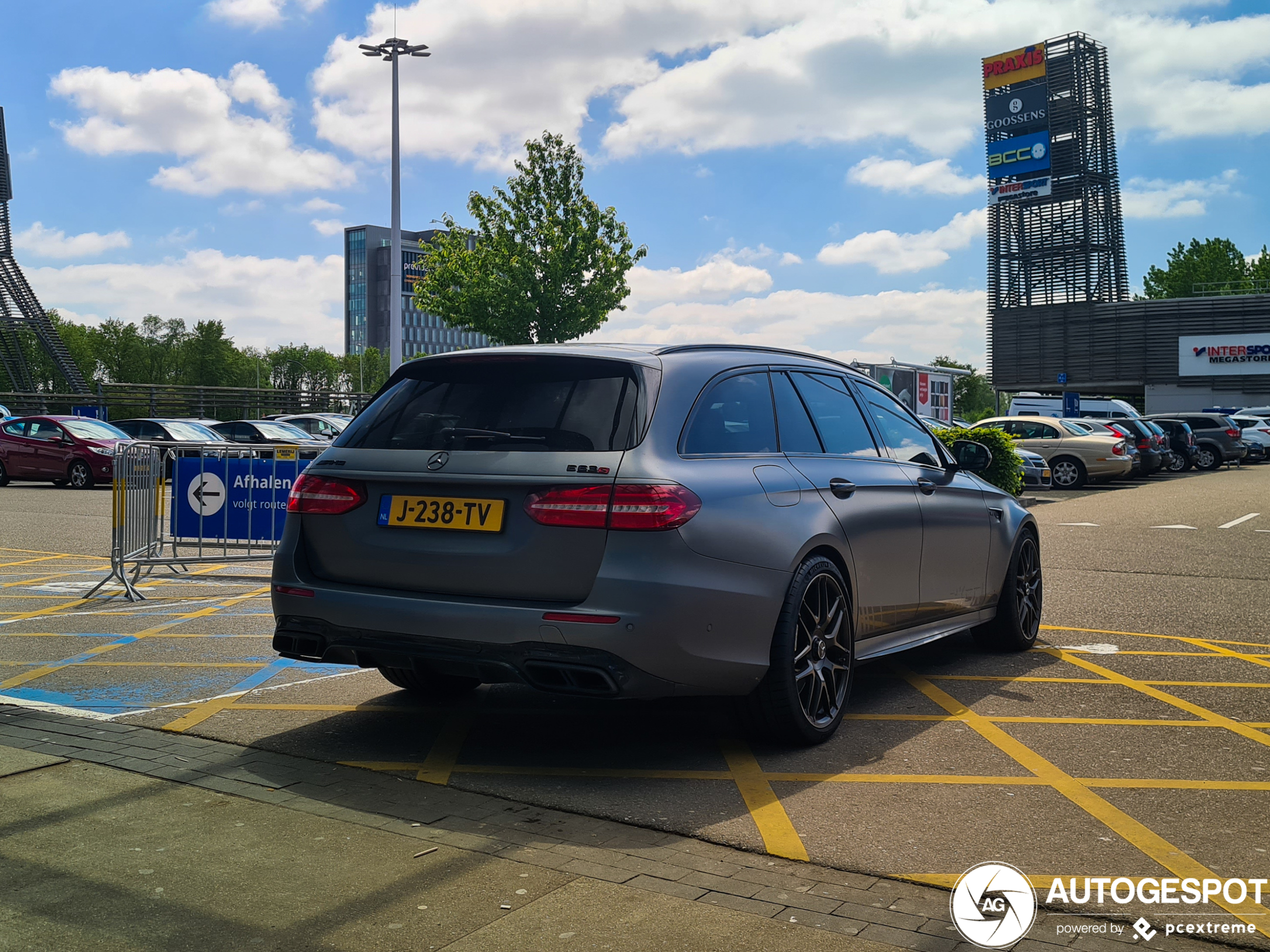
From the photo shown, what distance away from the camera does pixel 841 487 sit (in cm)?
528

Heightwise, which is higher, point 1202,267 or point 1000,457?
point 1202,267

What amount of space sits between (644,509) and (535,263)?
40.1 metres

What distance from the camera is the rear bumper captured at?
4.26 meters

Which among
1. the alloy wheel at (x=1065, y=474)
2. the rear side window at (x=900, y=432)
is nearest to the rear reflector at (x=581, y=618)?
the rear side window at (x=900, y=432)

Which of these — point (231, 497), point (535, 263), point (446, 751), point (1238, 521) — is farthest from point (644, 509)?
point (535, 263)

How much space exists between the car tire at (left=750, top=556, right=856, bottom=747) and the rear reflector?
0.79 metres

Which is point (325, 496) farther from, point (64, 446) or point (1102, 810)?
point (64, 446)

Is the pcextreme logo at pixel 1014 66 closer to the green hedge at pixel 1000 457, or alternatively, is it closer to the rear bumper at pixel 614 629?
the green hedge at pixel 1000 457

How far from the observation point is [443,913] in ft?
10.5

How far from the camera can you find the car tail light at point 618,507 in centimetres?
432

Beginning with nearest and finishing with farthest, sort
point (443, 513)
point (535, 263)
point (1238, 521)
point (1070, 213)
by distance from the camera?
point (443, 513) → point (1238, 521) → point (535, 263) → point (1070, 213)

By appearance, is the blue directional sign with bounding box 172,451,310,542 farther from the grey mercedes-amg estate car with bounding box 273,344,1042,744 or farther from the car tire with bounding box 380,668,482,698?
the grey mercedes-amg estate car with bounding box 273,344,1042,744

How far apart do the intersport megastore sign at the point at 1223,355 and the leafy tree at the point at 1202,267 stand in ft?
83.0

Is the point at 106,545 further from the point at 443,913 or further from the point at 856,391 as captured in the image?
the point at 443,913
